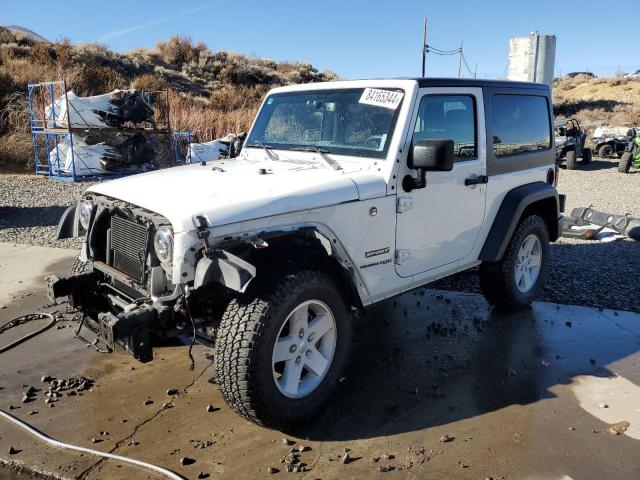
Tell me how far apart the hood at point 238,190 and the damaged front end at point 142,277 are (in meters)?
0.08

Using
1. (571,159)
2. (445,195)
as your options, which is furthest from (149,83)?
(445,195)

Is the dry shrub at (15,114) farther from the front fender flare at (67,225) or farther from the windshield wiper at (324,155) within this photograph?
the windshield wiper at (324,155)

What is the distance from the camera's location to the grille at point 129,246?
327cm

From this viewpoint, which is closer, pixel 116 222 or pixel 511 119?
pixel 116 222

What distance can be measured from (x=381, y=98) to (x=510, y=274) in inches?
84.4

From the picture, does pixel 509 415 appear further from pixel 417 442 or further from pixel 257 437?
pixel 257 437

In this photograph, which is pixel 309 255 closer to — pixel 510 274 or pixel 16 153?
pixel 510 274

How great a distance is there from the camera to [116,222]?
11.7 feet

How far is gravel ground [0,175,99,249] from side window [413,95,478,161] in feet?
18.5

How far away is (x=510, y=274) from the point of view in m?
5.00

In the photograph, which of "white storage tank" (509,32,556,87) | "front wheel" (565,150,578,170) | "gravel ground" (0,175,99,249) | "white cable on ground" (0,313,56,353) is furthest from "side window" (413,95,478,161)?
"white storage tank" (509,32,556,87)

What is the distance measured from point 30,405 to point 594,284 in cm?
557

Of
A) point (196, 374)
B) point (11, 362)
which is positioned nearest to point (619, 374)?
point (196, 374)

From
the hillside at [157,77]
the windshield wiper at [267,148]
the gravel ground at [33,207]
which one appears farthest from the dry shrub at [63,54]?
the windshield wiper at [267,148]
